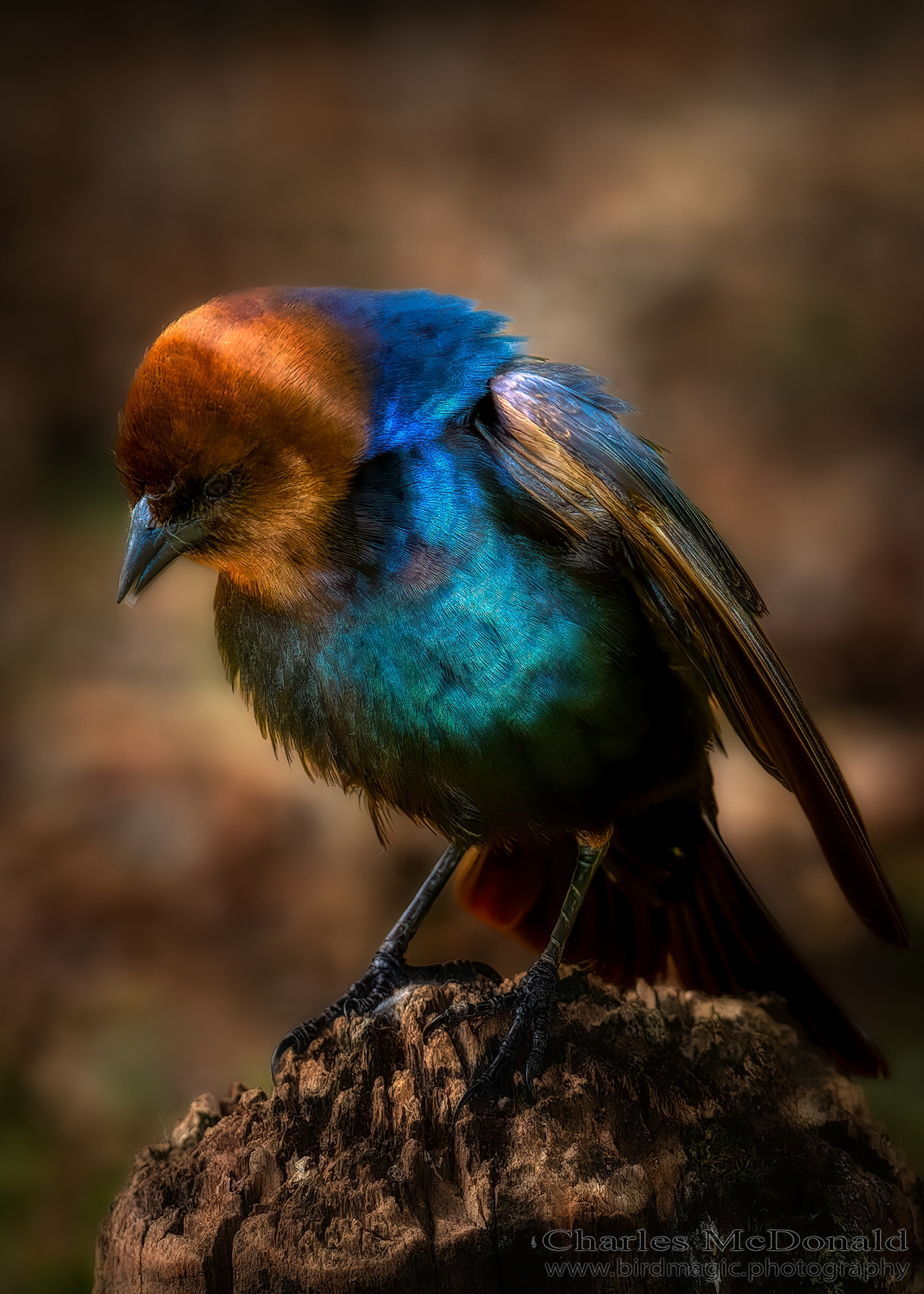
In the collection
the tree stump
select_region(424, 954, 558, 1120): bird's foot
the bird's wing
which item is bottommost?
the tree stump

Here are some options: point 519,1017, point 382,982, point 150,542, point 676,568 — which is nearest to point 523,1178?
point 519,1017

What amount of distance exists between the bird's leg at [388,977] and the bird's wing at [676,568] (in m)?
0.70

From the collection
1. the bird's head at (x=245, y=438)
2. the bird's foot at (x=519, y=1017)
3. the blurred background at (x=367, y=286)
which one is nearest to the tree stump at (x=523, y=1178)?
the bird's foot at (x=519, y=1017)

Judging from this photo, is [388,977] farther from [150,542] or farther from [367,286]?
[367,286]

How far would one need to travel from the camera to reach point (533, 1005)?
2438 millimetres

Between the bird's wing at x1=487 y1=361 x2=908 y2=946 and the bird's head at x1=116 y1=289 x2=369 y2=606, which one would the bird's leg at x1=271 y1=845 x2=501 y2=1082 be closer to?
the bird's wing at x1=487 y1=361 x2=908 y2=946

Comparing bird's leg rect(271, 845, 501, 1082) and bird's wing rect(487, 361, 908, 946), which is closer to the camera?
bird's wing rect(487, 361, 908, 946)

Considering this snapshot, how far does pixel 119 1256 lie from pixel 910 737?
369 cm

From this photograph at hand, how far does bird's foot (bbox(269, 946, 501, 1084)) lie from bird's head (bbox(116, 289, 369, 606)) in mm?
892

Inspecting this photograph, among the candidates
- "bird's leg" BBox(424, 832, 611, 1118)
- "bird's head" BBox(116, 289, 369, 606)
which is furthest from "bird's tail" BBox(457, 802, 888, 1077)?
"bird's head" BBox(116, 289, 369, 606)

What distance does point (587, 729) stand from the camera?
2457 millimetres

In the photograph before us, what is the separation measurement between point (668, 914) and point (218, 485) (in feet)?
4.70

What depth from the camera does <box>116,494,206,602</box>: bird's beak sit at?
2334 mm

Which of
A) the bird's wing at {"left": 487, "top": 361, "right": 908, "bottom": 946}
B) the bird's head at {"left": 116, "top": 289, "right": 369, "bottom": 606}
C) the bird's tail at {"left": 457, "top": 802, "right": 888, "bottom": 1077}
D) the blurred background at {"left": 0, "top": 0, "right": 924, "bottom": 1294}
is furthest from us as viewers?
the blurred background at {"left": 0, "top": 0, "right": 924, "bottom": 1294}
